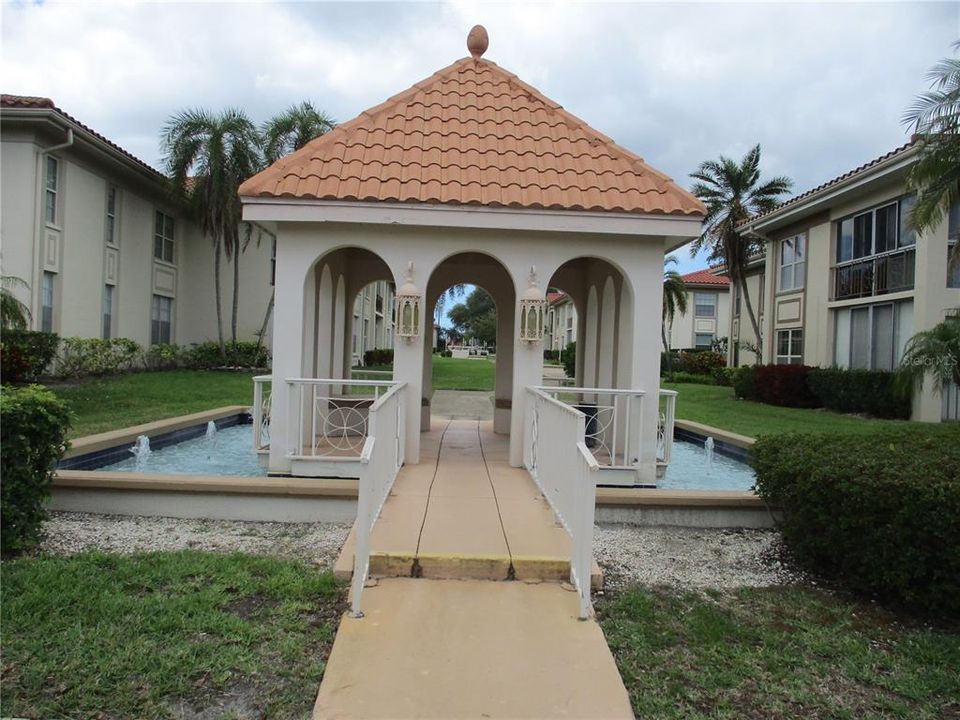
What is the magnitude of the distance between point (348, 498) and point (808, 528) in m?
3.90

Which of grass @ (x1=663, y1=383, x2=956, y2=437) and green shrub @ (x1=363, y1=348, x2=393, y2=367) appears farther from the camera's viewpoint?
green shrub @ (x1=363, y1=348, x2=393, y2=367)

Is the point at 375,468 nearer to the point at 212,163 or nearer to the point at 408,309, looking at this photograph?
the point at 408,309

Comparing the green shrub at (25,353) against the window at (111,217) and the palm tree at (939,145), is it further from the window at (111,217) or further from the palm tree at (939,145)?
the palm tree at (939,145)

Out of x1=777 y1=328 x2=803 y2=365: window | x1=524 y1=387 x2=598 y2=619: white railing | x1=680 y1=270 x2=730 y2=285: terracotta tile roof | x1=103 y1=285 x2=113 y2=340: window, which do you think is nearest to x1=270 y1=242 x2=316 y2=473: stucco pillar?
x1=524 y1=387 x2=598 y2=619: white railing

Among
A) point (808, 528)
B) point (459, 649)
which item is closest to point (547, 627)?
point (459, 649)

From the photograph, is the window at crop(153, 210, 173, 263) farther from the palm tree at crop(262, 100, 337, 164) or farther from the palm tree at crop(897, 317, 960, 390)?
the palm tree at crop(897, 317, 960, 390)

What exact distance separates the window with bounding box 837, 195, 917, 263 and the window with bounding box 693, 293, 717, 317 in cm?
2262

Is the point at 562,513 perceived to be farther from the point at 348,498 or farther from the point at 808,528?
the point at 348,498

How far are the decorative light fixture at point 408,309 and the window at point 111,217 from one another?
657 inches

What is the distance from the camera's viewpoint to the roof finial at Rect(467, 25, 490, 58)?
9.69m

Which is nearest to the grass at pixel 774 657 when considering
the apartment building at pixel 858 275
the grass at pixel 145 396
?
the grass at pixel 145 396

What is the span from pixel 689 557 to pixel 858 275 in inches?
657

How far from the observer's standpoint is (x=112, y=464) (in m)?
8.14

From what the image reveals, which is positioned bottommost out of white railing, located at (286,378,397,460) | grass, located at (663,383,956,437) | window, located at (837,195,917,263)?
grass, located at (663,383,956,437)
